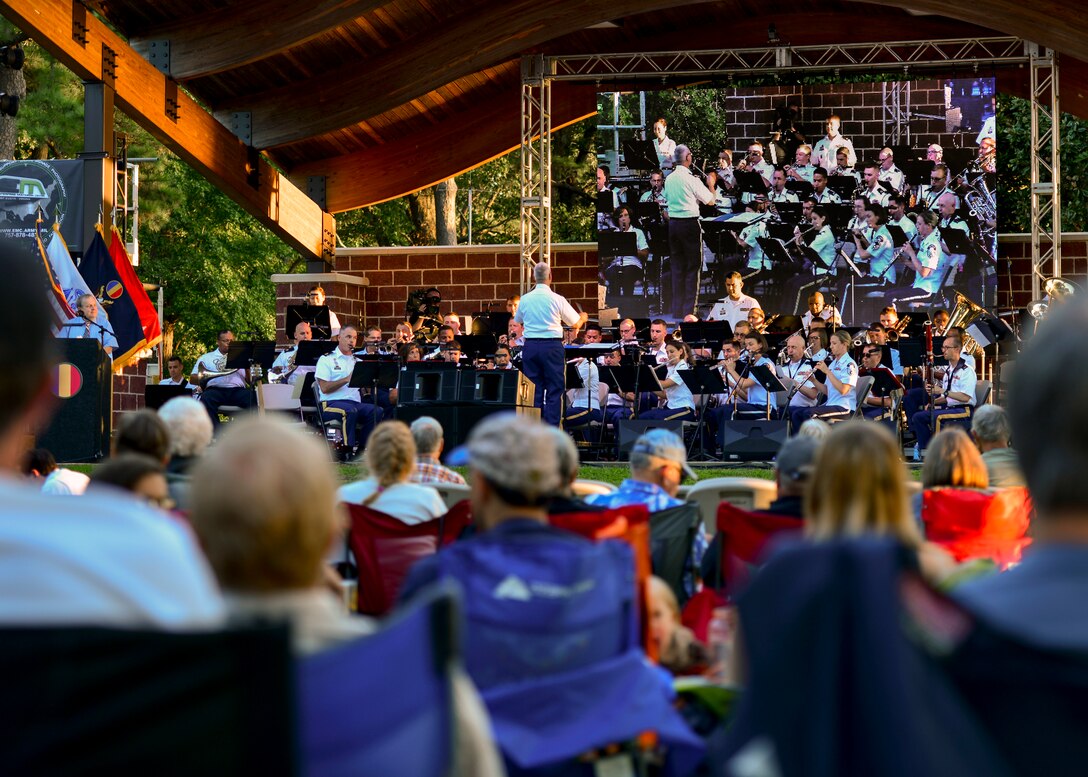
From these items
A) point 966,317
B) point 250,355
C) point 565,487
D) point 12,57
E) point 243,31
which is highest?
point 243,31

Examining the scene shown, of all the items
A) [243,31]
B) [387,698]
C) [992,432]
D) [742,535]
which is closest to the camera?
[387,698]

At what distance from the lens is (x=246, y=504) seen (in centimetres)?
181

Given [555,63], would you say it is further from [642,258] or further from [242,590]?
[242,590]

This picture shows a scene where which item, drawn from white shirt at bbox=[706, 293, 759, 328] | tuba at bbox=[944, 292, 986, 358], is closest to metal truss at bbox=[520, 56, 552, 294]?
white shirt at bbox=[706, 293, 759, 328]

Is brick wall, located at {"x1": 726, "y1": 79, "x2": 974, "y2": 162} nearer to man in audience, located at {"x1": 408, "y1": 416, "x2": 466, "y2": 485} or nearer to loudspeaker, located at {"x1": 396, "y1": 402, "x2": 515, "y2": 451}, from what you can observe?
loudspeaker, located at {"x1": 396, "y1": 402, "x2": 515, "y2": 451}

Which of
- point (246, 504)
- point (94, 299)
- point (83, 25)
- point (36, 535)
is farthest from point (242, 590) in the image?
point (83, 25)

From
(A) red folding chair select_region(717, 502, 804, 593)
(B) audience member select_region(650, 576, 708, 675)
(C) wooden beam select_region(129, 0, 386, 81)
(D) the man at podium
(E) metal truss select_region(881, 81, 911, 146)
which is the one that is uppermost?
(C) wooden beam select_region(129, 0, 386, 81)

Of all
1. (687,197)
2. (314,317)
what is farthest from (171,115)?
(687,197)

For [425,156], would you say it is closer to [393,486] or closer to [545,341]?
[545,341]

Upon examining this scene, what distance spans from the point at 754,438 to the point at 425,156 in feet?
28.7

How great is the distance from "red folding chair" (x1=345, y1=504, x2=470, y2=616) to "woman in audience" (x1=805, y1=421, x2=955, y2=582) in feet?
8.72

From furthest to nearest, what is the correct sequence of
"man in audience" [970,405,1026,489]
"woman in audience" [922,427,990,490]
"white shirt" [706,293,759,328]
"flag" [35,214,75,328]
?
"white shirt" [706,293,759,328] → "flag" [35,214,75,328] → "man in audience" [970,405,1026,489] → "woman in audience" [922,427,990,490]

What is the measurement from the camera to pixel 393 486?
5.66 metres

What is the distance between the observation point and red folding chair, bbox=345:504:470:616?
5.29m
